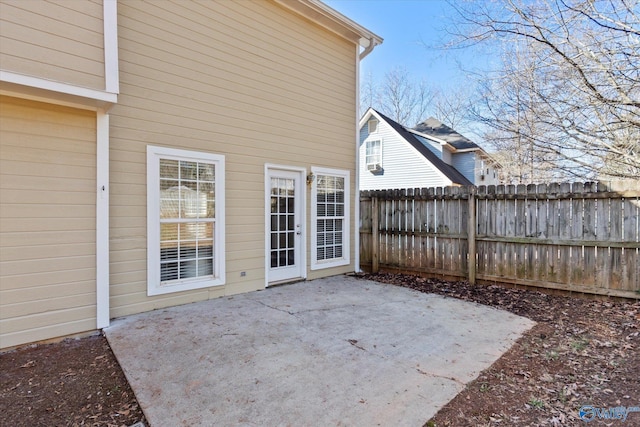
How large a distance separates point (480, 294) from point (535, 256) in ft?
3.60

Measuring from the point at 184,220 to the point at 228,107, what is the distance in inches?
73.5

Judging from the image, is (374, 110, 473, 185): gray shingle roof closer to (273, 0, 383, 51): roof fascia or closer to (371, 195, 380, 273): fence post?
(371, 195, 380, 273): fence post

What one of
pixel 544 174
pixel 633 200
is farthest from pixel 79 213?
pixel 544 174

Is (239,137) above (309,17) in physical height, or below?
below

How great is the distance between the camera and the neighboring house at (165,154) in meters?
3.42

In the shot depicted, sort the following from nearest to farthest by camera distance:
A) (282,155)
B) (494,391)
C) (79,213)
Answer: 1. (494,391)
2. (79,213)
3. (282,155)

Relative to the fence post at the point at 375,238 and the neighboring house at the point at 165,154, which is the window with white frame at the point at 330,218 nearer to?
the neighboring house at the point at 165,154

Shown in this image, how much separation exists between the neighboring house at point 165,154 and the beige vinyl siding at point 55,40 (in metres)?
0.01

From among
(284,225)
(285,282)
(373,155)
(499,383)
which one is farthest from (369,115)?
(499,383)

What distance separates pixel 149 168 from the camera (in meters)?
4.36

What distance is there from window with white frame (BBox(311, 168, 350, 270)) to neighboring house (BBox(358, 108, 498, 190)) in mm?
7826

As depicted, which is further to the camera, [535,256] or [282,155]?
[282,155]

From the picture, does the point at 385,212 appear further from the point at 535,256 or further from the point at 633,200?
the point at 633,200

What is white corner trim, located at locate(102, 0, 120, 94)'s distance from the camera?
3.68 m
